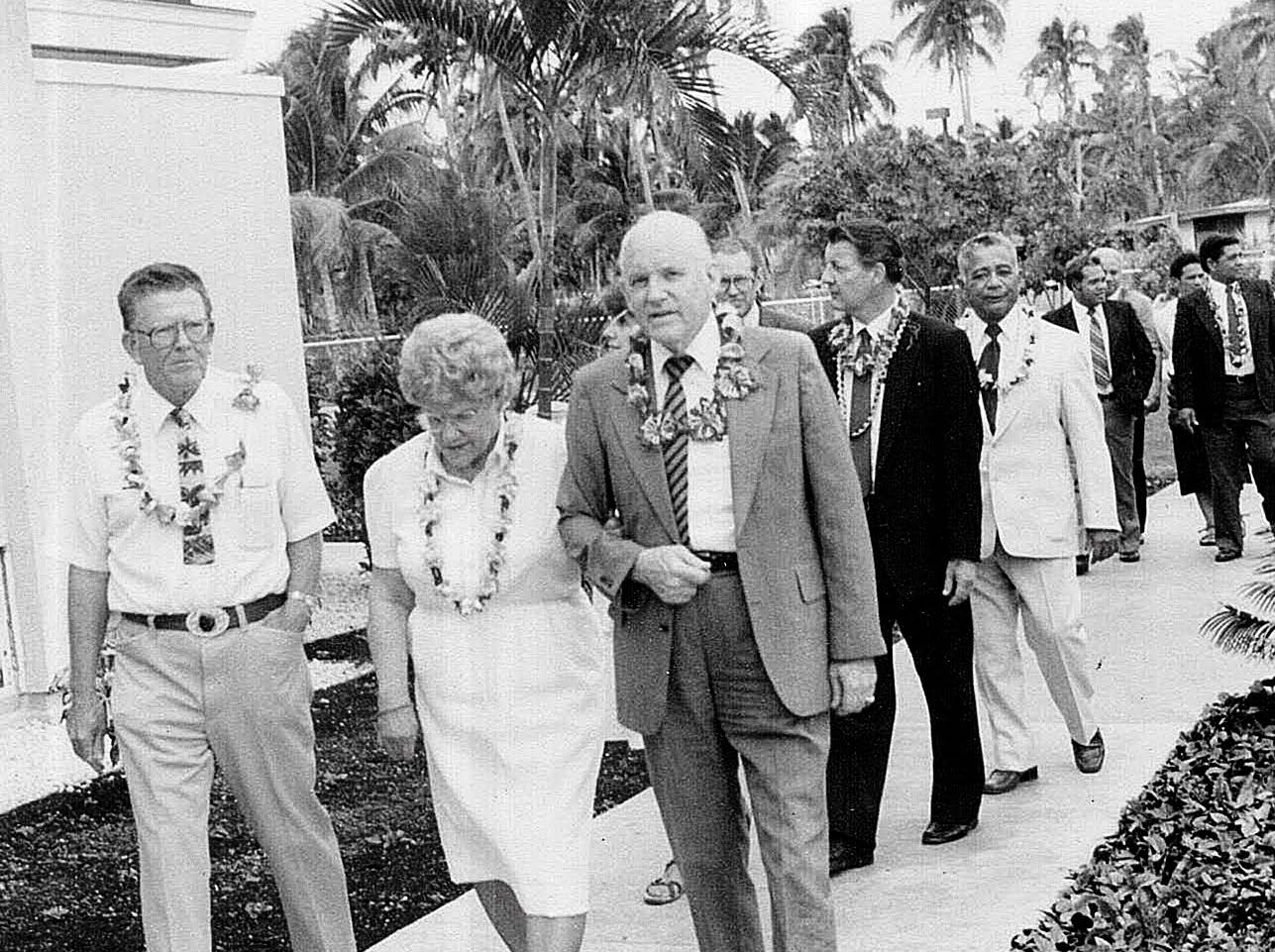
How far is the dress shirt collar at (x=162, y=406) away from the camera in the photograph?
5.14 m

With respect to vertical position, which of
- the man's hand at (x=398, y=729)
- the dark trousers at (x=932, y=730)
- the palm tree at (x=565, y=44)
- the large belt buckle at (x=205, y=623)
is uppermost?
the palm tree at (x=565, y=44)

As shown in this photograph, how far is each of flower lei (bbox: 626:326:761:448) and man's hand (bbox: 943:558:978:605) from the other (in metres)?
Answer: 1.85

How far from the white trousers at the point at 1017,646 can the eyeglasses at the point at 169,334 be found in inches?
133

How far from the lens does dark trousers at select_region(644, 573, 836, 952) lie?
184 inches

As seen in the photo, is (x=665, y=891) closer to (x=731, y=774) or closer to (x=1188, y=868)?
(x=731, y=774)

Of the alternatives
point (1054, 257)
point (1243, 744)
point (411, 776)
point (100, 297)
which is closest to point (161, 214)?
point (100, 297)

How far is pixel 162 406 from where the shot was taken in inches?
202

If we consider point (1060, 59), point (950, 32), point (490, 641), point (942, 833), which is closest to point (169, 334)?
point (490, 641)

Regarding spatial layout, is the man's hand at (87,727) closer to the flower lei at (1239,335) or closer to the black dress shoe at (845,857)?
the black dress shoe at (845,857)

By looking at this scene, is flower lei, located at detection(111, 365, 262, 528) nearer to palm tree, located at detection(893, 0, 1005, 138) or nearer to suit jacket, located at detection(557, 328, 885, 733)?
suit jacket, located at detection(557, 328, 885, 733)

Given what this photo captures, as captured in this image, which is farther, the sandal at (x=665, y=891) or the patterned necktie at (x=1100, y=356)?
the patterned necktie at (x=1100, y=356)

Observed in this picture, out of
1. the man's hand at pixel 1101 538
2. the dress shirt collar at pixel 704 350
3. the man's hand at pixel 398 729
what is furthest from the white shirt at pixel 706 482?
the man's hand at pixel 1101 538

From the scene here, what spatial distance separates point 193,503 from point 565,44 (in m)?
9.06

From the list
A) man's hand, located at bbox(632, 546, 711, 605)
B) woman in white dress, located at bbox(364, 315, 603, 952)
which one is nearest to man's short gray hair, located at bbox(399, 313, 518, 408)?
woman in white dress, located at bbox(364, 315, 603, 952)
